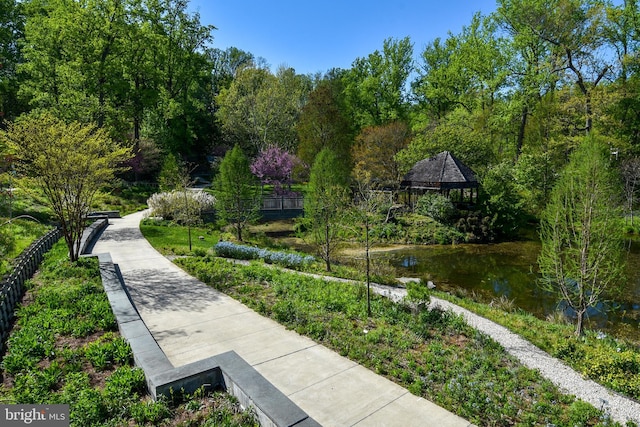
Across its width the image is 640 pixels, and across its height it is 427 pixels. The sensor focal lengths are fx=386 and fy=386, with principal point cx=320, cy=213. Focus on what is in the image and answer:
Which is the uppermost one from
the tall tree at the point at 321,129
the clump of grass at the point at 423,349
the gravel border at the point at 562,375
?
the tall tree at the point at 321,129

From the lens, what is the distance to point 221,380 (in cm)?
541

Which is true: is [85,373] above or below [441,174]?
below

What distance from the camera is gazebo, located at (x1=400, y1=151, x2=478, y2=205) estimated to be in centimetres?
2544

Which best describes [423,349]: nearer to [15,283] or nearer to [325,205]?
[325,205]

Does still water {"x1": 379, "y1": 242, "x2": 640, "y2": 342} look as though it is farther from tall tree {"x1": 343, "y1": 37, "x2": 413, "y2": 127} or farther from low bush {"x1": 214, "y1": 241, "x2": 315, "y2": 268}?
tall tree {"x1": 343, "y1": 37, "x2": 413, "y2": 127}

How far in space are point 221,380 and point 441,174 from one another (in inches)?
917

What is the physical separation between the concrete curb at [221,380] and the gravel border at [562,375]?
477cm

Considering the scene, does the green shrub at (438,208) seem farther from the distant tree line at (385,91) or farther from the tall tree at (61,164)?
the tall tree at (61,164)

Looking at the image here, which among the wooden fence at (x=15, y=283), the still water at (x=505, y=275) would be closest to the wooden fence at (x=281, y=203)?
the still water at (x=505, y=275)

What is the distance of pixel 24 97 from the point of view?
Answer: 31.6 m

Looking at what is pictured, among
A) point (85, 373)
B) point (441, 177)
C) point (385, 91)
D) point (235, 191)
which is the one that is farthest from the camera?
point (385, 91)

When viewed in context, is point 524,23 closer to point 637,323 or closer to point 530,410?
point 637,323

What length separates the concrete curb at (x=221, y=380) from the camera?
434cm

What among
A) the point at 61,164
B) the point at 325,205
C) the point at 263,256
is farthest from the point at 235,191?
the point at 61,164
